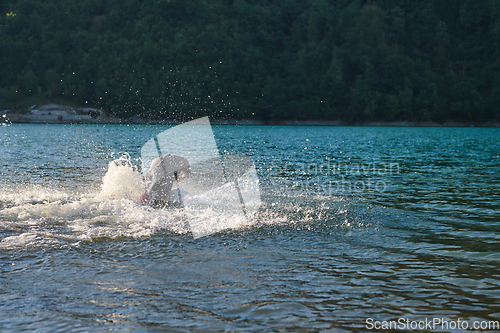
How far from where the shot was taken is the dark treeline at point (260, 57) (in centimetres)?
15050

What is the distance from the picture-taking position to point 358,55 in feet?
517

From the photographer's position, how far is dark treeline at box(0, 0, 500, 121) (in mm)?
150500

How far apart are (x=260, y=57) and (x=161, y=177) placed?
15949 centimetres

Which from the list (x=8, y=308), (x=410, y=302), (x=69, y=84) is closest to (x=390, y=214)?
(x=410, y=302)

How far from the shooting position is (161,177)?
49.4 feet

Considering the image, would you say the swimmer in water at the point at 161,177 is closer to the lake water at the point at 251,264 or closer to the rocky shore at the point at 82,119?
the lake water at the point at 251,264

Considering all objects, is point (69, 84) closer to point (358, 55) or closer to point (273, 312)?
point (358, 55)

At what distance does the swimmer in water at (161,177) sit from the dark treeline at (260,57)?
13361cm

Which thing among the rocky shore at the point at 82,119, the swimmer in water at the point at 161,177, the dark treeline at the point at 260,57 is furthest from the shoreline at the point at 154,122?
the swimmer in water at the point at 161,177

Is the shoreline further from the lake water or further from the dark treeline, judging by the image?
the lake water

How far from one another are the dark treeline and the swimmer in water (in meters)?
134

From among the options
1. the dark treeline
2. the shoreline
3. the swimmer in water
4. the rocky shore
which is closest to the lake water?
the swimmer in water

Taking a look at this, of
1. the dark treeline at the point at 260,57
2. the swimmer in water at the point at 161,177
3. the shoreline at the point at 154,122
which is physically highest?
the dark treeline at the point at 260,57

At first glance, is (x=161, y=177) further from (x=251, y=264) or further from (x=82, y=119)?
(x=82, y=119)
